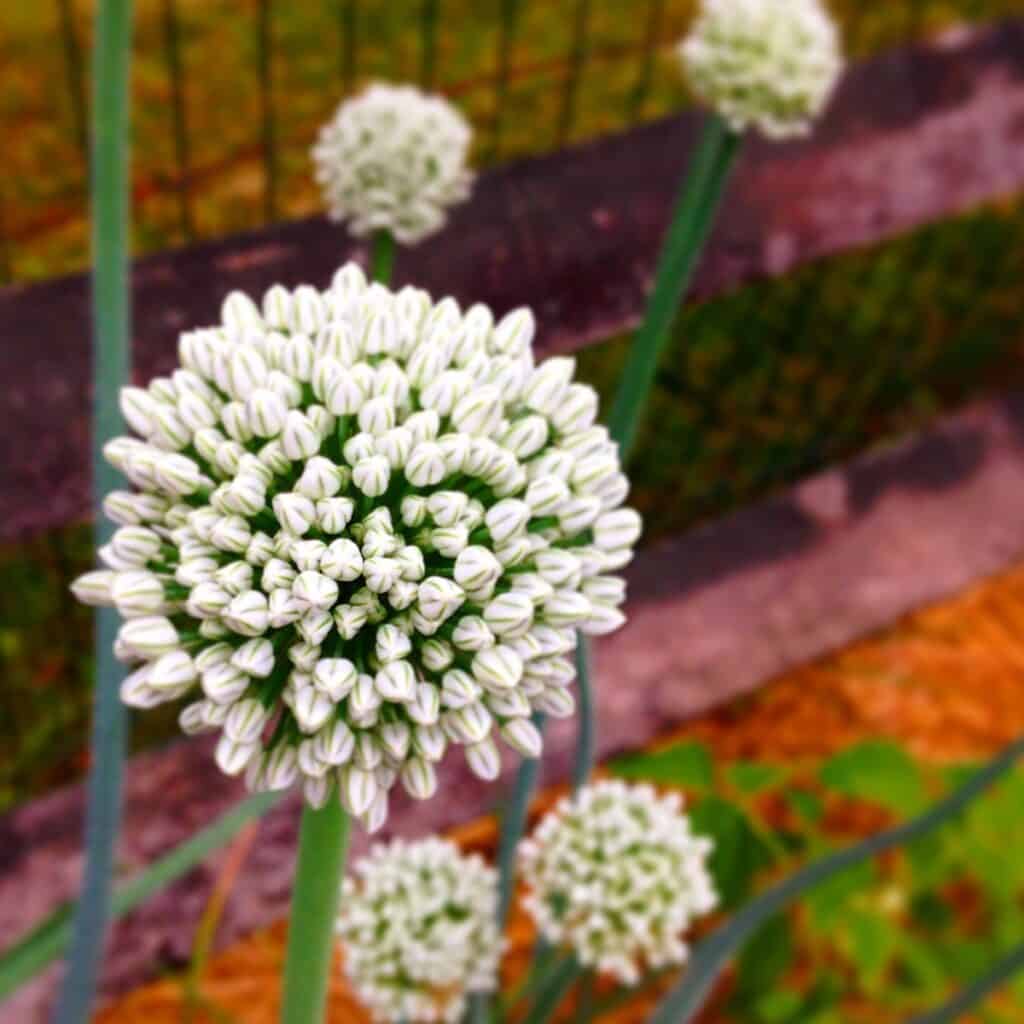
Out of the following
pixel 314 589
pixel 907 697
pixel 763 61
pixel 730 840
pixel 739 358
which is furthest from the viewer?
pixel 739 358

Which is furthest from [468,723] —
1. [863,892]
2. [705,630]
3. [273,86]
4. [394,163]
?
[273,86]

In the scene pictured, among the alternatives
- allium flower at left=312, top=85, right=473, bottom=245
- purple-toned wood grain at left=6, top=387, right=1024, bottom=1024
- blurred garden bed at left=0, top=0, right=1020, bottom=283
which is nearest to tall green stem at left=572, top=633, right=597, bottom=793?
allium flower at left=312, top=85, right=473, bottom=245

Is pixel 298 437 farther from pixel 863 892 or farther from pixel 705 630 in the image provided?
pixel 705 630

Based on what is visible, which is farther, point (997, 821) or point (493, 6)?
point (493, 6)

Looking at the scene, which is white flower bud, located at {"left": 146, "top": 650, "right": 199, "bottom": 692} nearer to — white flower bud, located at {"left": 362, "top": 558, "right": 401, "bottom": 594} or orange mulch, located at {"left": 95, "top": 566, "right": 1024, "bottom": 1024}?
white flower bud, located at {"left": 362, "top": 558, "right": 401, "bottom": 594}

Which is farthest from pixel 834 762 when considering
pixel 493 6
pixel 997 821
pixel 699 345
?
pixel 493 6

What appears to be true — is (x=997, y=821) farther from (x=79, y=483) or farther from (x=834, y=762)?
(x=79, y=483)
